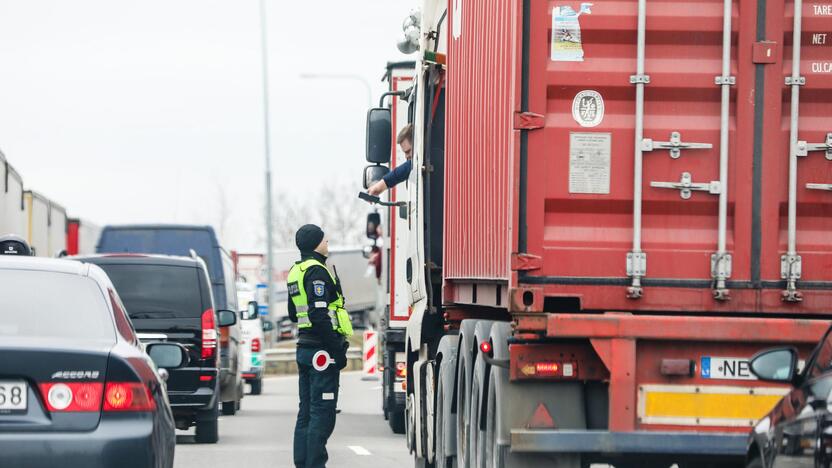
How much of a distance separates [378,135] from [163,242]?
1184 cm

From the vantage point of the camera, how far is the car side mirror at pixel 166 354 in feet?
30.5

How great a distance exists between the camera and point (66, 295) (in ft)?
27.6

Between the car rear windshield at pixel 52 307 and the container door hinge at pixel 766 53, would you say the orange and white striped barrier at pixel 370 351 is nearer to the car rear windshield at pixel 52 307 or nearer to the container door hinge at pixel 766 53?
the container door hinge at pixel 766 53

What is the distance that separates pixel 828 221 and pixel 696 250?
685 mm

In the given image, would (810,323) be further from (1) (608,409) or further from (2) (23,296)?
(2) (23,296)

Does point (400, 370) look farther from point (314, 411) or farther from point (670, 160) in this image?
point (670, 160)

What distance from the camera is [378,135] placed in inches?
573

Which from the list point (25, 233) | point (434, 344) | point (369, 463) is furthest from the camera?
point (25, 233)

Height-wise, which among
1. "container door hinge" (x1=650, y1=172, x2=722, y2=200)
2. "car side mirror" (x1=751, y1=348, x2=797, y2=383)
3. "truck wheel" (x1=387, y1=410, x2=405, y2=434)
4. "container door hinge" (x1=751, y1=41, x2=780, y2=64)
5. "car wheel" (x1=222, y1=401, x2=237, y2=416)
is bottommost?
"car wheel" (x1=222, y1=401, x2=237, y2=416)

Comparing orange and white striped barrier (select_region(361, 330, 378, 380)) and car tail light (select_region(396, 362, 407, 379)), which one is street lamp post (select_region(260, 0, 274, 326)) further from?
car tail light (select_region(396, 362, 407, 379))

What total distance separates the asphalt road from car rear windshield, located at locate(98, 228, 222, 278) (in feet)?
7.78

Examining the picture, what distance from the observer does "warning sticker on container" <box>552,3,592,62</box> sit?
9062 mm

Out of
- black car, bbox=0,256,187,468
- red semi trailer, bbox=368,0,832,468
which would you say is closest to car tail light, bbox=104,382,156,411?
black car, bbox=0,256,187,468

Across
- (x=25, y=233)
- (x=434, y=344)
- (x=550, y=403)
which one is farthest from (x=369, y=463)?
(x=25, y=233)
